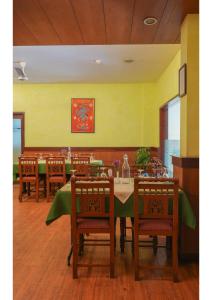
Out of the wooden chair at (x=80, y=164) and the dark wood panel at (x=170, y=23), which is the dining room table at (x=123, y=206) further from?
the wooden chair at (x=80, y=164)

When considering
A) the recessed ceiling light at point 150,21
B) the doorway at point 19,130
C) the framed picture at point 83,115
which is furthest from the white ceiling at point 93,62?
the recessed ceiling light at point 150,21

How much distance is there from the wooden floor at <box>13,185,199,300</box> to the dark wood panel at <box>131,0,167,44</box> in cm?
246

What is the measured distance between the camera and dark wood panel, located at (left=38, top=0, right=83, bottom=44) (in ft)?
9.16

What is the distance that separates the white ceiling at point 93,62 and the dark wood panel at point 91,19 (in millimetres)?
1529

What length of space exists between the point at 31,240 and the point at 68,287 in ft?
4.35

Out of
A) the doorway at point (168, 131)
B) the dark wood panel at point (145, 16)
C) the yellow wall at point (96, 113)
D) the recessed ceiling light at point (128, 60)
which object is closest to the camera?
the dark wood panel at point (145, 16)

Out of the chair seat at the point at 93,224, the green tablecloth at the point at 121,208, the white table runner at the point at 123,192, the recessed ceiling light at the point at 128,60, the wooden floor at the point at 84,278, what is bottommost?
the wooden floor at the point at 84,278

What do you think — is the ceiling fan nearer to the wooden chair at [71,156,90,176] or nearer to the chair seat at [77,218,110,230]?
the wooden chair at [71,156,90,176]

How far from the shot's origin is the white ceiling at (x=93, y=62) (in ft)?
17.4

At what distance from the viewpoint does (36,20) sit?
10.3 feet

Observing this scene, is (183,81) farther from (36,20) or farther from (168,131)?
(168,131)
